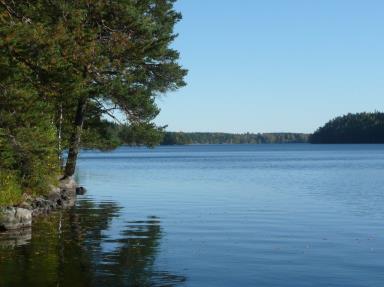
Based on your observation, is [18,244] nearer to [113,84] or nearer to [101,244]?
[101,244]

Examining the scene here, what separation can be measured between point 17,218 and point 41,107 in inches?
172

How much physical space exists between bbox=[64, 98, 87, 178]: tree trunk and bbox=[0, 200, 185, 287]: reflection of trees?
12776 mm

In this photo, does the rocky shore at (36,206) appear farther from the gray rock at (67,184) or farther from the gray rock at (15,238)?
the gray rock at (15,238)

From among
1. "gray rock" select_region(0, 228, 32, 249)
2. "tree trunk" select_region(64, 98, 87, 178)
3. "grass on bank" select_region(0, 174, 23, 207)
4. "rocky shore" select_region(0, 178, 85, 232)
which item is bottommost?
"gray rock" select_region(0, 228, 32, 249)

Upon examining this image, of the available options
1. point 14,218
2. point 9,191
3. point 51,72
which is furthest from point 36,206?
point 51,72

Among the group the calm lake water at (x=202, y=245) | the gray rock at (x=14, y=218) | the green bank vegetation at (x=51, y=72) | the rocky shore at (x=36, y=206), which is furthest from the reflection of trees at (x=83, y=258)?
the green bank vegetation at (x=51, y=72)

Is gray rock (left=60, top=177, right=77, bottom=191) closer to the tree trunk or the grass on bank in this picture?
the tree trunk

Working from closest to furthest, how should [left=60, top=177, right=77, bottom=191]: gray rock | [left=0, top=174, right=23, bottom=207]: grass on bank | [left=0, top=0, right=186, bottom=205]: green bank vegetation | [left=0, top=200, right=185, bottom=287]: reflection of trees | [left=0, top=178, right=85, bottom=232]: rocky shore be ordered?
[left=0, top=200, right=185, bottom=287]: reflection of trees, [left=0, top=0, right=186, bottom=205]: green bank vegetation, [left=0, top=178, right=85, bottom=232]: rocky shore, [left=0, top=174, right=23, bottom=207]: grass on bank, [left=60, top=177, right=77, bottom=191]: gray rock

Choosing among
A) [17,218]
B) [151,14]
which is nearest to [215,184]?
[151,14]

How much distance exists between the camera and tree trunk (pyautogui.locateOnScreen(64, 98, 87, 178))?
1505 inches

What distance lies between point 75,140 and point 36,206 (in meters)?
10.0

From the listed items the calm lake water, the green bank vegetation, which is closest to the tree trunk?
the green bank vegetation

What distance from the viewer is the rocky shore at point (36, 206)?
73.8 feet

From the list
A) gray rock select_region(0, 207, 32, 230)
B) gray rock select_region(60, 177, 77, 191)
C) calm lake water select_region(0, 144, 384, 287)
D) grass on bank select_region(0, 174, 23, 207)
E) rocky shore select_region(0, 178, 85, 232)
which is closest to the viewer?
calm lake water select_region(0, 144, 384, 287)
